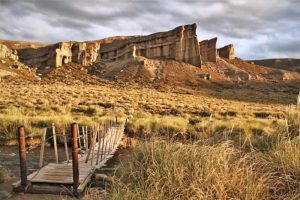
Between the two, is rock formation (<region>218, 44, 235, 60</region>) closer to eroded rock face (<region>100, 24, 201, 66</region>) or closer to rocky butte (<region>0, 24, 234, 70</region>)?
rocky butte (<region>0, 24, 234, 70</region>)

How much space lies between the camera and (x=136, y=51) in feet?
325

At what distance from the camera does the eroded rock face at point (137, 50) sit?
9394 cm

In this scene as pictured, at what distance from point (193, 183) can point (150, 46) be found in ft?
307

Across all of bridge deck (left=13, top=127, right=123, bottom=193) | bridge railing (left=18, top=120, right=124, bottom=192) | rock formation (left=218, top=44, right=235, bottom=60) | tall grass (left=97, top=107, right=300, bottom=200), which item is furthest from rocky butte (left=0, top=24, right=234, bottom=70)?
tall grass (left=97, top=107, right=300, bottom=200)

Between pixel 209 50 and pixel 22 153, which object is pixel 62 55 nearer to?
pixel 209 50

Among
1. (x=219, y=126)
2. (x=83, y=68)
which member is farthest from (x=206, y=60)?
(x=219, y=126)

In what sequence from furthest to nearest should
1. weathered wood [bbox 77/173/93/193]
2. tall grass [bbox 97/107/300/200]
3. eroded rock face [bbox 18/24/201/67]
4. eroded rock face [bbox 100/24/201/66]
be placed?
1. eroded rock face [bbox 100/24/201/66]
2. eroded rock face [bbox 18/24/201/67]
3. weathered wood [bbox 77/173/93/193]
4. tall grass [bbox 97/107/300/200]

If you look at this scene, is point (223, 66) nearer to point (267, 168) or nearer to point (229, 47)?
point (229, 47)

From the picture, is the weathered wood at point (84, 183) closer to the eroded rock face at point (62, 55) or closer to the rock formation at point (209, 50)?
the eroded rock face at point (62, 55)

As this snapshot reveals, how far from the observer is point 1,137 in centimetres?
1731

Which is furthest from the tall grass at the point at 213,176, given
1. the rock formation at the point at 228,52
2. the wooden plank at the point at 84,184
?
the rock formation at the point at 228,52

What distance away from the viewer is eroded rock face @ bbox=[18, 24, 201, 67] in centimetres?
9394

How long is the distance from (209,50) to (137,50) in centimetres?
1822

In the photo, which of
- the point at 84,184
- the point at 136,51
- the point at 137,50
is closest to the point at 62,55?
the point at 136,51
